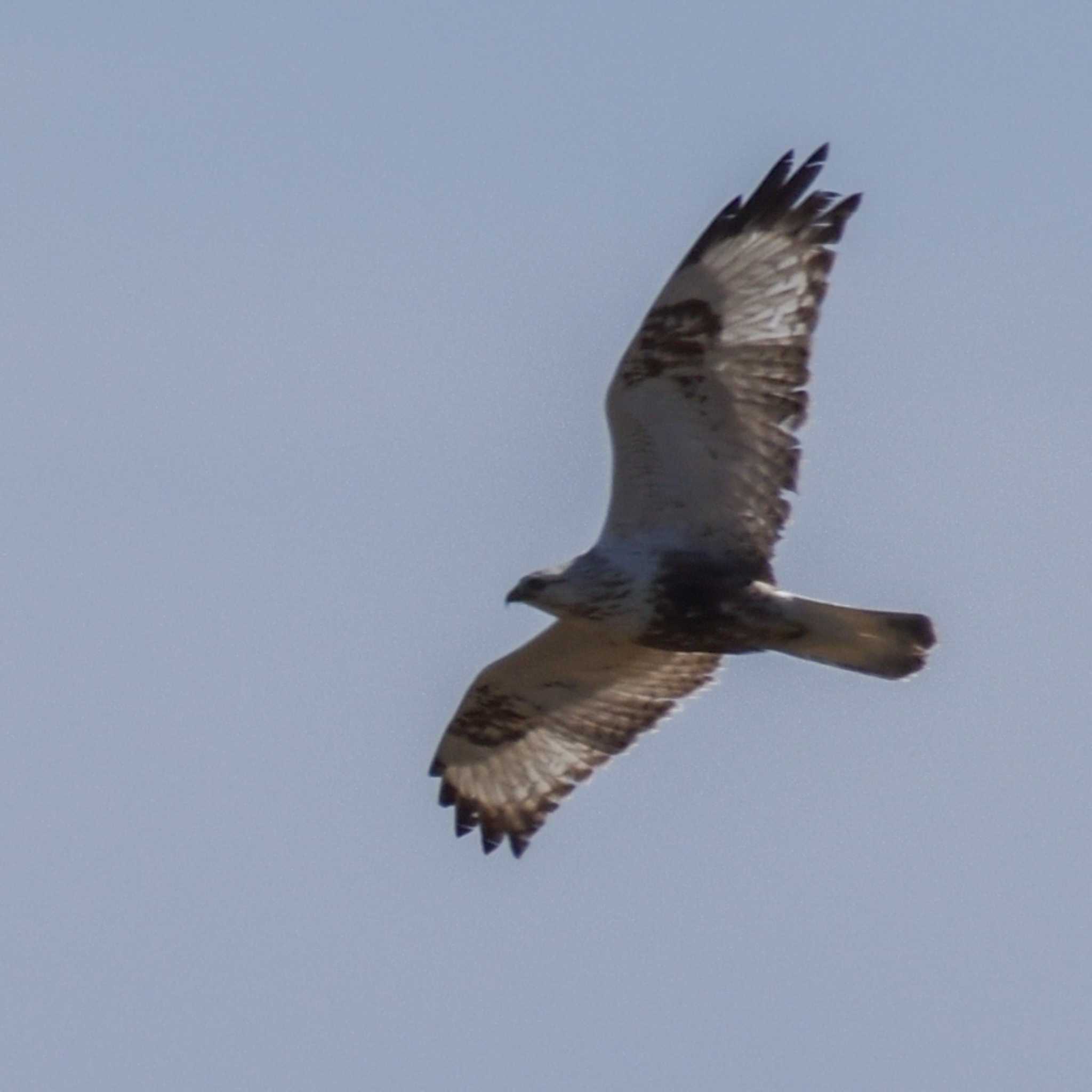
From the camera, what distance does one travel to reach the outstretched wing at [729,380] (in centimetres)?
1136

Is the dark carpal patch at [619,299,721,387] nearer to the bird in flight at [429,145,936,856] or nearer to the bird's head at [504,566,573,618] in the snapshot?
the bird in flight at [429,145,936,856]

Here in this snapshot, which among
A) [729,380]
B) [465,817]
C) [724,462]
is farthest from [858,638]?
[465,817]

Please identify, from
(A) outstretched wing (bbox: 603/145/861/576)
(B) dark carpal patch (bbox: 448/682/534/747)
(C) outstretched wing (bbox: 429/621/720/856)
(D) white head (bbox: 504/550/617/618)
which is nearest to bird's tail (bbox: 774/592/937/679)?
(A) outstretched wing (bbox: 603/145/861/576)

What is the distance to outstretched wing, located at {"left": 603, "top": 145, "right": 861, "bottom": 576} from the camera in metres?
11.4

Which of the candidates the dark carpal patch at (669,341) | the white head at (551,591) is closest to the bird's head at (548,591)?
the white head at (551,591)

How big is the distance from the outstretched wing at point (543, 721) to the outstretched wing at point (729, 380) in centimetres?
108

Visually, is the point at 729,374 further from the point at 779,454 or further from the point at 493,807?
the point at 493,807

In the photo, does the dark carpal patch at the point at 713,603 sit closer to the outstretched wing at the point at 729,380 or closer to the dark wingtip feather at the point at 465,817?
the outstretched wing at the point at 729,380

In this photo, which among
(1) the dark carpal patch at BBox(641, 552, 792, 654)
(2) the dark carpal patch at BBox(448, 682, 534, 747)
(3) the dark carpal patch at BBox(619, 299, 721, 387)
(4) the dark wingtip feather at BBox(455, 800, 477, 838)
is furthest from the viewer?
(4) the dark wingtip feather at BBox(455, 800, 477, 838)

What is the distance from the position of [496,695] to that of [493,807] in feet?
1.90

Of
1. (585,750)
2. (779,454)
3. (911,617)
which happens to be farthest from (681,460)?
(585,750)

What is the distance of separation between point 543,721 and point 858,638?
1908 millimetres

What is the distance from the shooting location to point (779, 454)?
37.5ft

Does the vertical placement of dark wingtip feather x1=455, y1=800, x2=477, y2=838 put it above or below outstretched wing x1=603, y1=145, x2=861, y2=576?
below
